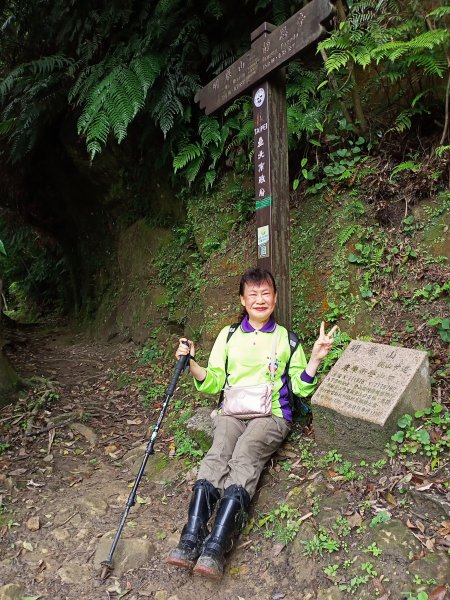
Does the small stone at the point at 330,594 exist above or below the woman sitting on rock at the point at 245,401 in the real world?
below

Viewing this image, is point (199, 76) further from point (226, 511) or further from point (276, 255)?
point (226, 511)

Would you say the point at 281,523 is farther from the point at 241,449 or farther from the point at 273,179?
the point at 273,179

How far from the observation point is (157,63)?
5590 millimetres

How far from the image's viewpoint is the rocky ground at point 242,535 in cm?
246

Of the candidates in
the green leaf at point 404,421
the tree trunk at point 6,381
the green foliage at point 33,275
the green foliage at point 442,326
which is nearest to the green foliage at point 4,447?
the tree trunk at point 6,381

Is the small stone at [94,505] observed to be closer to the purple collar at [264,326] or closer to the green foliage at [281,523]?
the green foliage at [281,523]

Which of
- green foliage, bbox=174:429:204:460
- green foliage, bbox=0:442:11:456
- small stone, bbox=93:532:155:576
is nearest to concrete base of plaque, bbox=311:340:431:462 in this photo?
green foliage, bbox=174:429:204:460

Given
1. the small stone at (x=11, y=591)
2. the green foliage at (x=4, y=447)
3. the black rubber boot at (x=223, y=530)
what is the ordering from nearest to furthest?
the black rubber boot at (x=223, y=530) → the small stone at (x=11, y=591) → the green foliage at (x=4, y=447)

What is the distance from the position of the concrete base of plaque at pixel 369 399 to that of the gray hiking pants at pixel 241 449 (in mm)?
341

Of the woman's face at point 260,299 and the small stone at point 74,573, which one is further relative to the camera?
the woman's face at point 260,299

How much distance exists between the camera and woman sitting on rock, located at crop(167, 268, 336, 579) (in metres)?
2.80

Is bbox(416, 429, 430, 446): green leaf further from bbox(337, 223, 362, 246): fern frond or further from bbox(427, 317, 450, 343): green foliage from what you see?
bbox(337, 223, 362, 246): fern frond

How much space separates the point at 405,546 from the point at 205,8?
622 cm

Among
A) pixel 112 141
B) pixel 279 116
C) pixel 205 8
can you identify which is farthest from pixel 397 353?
pixel 112 141
